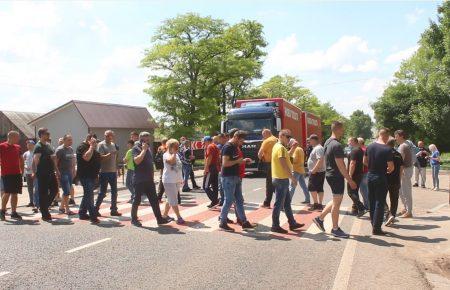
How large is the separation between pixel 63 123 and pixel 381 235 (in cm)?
4389

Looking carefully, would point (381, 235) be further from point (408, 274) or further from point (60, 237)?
point (60, 237)

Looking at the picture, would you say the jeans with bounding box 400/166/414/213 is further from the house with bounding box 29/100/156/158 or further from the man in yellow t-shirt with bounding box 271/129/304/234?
the house with bounding box 29/100/156/158

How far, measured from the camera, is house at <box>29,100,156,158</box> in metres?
45.2

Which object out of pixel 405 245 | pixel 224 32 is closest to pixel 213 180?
pixel 405 245

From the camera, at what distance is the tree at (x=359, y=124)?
165 metres

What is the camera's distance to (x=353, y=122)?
559 ft

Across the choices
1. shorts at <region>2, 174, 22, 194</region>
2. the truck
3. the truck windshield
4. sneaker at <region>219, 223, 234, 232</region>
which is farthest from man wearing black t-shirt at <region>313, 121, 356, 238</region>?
the truck windshield

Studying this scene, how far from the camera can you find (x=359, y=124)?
172m

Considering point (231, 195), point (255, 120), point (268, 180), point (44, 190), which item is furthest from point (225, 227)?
point (255, 120)

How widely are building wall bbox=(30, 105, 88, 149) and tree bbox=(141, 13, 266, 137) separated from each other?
9.81 metres

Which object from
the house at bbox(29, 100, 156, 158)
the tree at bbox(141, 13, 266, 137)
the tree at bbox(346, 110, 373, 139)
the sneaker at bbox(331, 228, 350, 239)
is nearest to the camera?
the sneaker at bbox(331, 228, 350, 239)

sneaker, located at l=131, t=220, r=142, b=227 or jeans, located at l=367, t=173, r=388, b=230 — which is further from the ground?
jeans, located at l=367, t=173, r=388, b=230

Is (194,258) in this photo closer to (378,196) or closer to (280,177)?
(280,177)

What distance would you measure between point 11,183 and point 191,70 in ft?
106
